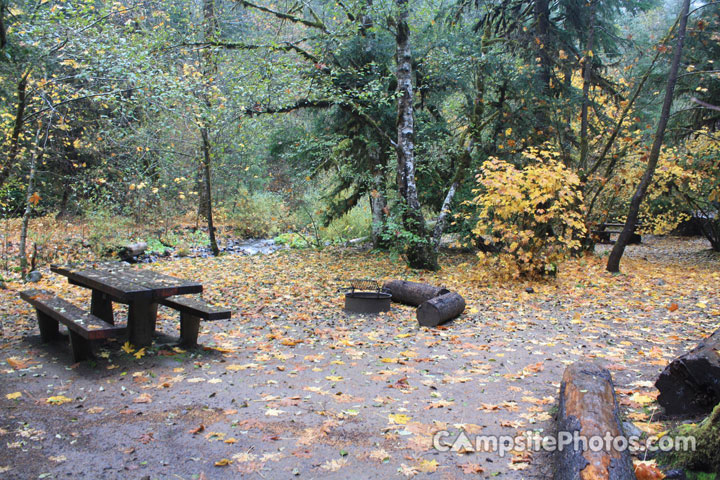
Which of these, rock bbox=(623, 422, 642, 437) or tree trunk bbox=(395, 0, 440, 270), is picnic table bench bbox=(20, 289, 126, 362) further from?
tree trunk bbox=(395, 0, 440, 270)

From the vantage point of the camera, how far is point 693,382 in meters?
2.99

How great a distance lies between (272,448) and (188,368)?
1.92 metres

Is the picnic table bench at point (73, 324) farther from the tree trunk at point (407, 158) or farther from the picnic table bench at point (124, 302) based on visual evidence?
the tree trunk at point (407, 158)

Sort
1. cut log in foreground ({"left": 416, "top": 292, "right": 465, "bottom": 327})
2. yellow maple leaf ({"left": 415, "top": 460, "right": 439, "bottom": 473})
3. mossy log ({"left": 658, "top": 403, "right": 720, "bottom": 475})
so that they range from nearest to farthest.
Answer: mossy log ({"left": 658, "top": 403, "right": 720, "bottom": 475})
yellow maple leaf ({"left": 415, "top": 460, "right": 439, "bottom": 473})
cut log in foreground ({"left": 416, "top": 292, "right": 465, "bottom": 327})

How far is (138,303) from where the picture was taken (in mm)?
4812

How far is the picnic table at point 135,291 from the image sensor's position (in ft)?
15.0

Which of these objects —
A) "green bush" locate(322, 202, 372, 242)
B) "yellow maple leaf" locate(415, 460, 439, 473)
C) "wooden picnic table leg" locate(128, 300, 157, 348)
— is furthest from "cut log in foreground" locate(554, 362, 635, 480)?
"green bush" locate(322, 202, 372, 242)

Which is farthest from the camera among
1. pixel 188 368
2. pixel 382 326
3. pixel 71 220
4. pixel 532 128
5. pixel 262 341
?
pixel 71 220

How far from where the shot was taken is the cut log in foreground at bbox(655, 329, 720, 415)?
2906 mm

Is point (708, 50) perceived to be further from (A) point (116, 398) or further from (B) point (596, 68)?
(A) point (116, 398)

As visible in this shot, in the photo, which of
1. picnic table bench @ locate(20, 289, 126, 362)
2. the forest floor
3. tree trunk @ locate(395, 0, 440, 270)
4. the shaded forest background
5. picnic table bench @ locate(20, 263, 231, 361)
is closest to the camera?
the forest floor

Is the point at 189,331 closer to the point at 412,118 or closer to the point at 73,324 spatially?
the point at 73,324

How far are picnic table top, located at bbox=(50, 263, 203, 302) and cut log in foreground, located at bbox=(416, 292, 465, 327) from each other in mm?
3278

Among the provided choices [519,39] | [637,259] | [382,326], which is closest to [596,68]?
[519,39]
